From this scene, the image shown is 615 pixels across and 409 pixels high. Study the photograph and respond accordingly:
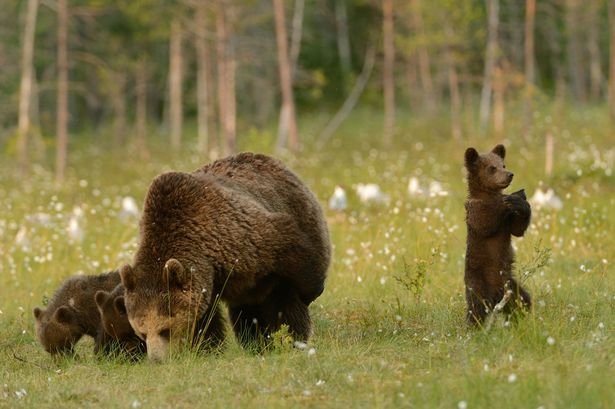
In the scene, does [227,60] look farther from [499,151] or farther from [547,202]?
[499,151]

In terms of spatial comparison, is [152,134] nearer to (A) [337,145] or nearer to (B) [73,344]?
(A) [337,145]

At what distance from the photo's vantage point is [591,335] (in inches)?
307

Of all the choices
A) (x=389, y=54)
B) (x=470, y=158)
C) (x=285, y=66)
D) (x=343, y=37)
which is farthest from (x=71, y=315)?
(x=343, y=37)

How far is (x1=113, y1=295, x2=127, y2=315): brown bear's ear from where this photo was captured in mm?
8742

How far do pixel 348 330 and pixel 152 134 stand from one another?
44741 mm

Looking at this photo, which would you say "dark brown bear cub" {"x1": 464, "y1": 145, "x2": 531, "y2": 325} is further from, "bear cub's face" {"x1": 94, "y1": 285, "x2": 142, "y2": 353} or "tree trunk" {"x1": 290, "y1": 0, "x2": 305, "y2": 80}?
"tree trunk" {"x1": 290, "y1": 0, "x2": 305, "y2": 80}

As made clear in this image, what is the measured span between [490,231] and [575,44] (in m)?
45.2

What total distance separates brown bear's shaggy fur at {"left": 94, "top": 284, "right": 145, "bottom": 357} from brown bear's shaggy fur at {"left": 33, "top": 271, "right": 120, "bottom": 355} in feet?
1.73

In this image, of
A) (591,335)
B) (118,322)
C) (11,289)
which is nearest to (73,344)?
(118,322)

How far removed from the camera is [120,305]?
29.1 ft

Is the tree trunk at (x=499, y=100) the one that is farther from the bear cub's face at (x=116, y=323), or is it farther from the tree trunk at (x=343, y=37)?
the bear cub's face at (x=116, y=323)

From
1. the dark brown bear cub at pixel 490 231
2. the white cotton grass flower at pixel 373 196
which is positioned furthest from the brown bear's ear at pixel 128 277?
the white cotton grass flower at pixel 373 196

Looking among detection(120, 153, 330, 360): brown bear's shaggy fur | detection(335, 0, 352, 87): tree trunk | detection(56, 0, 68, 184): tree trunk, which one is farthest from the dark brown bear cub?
detection(335, 0, 352, 87): tree trunk

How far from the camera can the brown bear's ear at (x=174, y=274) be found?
8008 millimetres
